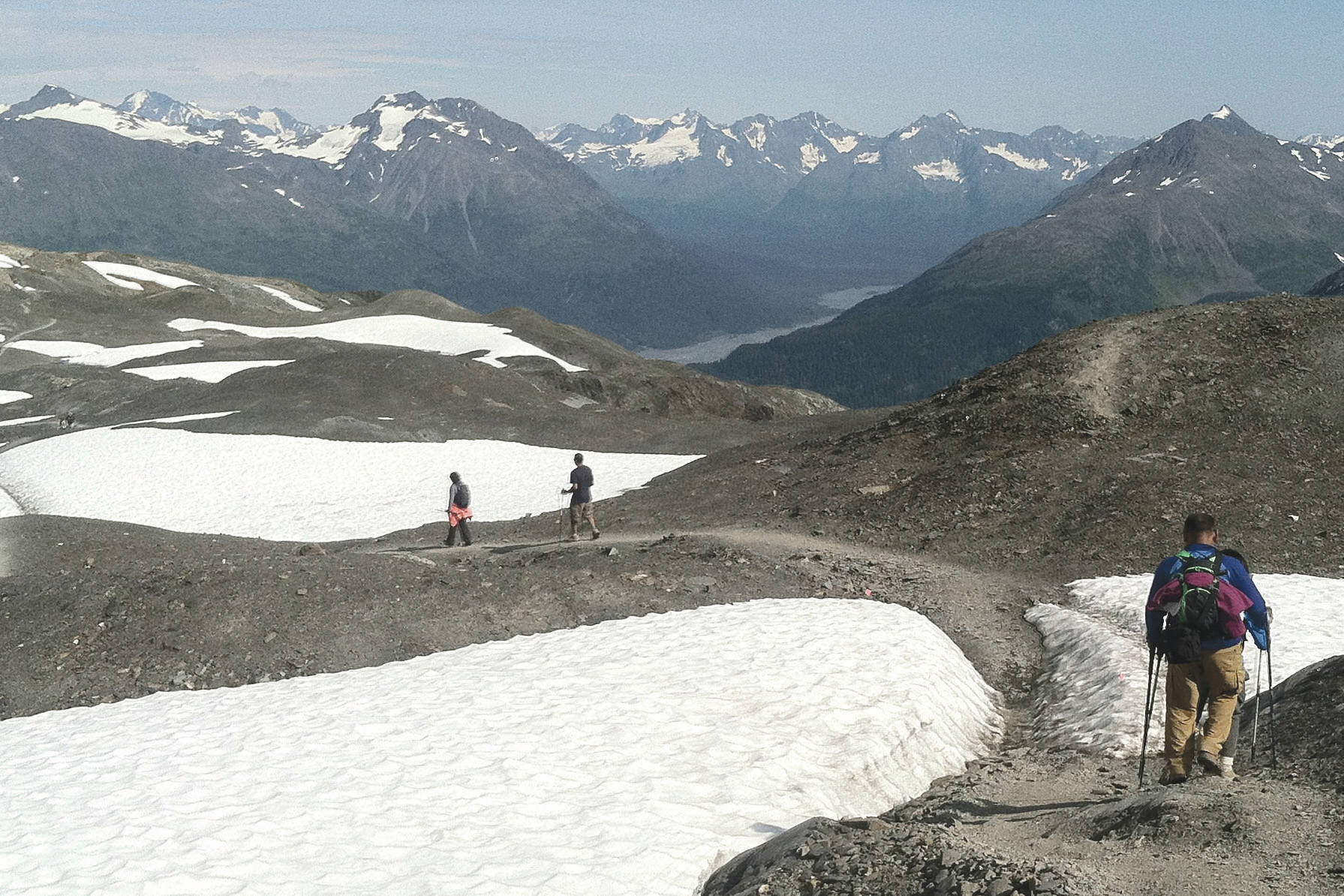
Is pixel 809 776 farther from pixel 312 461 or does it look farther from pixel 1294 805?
pixel 312 461

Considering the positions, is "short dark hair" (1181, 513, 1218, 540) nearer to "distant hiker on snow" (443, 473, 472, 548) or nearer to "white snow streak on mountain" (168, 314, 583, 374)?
"distant hiker on snow" (443, 473, 472, 548)

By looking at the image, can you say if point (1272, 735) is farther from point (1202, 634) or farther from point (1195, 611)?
point (1195, 611)

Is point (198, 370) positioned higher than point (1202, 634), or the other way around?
point (198, 370)

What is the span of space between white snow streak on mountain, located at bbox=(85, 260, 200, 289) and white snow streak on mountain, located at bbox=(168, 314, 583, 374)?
3655 cm

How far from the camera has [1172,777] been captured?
12.2 meters

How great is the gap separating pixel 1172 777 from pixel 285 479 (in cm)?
4375

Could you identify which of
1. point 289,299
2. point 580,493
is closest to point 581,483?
point 580,493

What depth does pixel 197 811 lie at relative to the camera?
12250mm

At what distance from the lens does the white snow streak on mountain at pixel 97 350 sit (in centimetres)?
8575

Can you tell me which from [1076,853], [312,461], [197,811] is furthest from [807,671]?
[312,461]

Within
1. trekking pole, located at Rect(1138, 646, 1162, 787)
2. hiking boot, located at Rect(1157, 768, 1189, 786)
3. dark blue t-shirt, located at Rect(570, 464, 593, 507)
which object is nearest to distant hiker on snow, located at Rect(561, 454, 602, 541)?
dark blue t-shirt, located at Rect(570, 464, 593, 507)

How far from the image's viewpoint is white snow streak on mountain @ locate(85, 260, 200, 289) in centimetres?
13488

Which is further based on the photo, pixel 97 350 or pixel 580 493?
pixel 97 350

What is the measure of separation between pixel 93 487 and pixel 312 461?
384 inches
